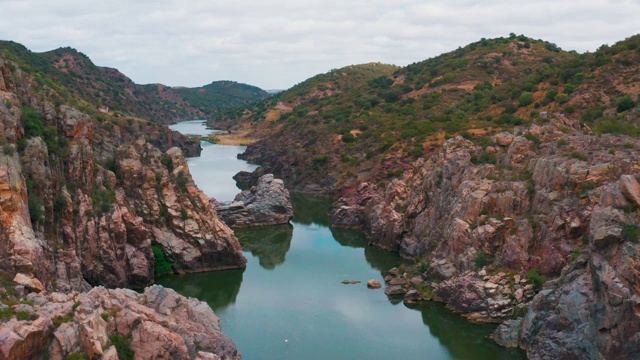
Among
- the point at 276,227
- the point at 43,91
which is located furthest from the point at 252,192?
the point at 43,91

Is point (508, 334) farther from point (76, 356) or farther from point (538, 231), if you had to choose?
point (76, 356)

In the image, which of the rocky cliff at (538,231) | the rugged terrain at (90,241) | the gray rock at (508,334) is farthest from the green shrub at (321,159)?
the gray rock at (508,334)

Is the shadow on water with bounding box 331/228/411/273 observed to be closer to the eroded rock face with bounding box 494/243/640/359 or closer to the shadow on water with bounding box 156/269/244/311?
the shadow on water with bounding box 156/269/244/311

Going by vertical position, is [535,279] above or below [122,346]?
below

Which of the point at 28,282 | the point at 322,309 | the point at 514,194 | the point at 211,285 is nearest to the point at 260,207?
the point at 211,285

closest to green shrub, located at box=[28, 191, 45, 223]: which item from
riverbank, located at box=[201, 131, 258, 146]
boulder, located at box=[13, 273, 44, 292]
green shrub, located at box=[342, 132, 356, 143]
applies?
boulder, located at box=[13, 273, 44, 292]

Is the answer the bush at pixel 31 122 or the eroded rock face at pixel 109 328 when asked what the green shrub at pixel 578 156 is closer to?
the eroded rock face at pixel 109 328

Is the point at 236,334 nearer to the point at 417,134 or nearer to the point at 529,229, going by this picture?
the point at 529,229
